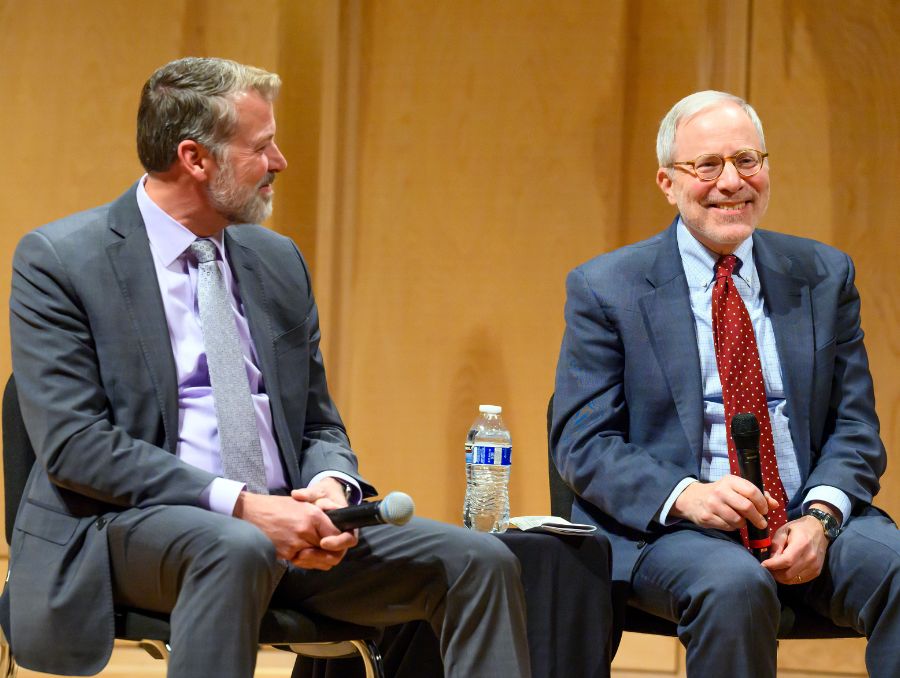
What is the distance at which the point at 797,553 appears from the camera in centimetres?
230

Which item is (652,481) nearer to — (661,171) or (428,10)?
(661,171)

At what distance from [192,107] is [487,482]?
1260mm

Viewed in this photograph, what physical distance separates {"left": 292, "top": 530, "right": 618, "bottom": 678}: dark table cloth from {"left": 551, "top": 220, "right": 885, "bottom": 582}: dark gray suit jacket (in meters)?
0.17

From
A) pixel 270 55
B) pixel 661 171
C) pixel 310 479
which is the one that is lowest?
pixel 310 479

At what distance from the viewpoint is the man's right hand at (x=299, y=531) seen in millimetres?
2064

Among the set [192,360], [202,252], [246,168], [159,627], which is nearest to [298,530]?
[159,627]

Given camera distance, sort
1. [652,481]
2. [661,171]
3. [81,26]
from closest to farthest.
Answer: [652,481]
[661,171]
[81,26]

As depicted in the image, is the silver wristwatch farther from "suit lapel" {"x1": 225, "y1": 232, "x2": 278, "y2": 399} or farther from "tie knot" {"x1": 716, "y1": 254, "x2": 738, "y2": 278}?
"suit lapel" {"x1": 225, "y1": 232, "x2": 278, "y2": 399}

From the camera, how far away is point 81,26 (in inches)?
141

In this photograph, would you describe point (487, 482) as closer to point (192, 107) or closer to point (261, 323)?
point (261, 323)

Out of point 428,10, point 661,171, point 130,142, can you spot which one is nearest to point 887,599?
point 661,171

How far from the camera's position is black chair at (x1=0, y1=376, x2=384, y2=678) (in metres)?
2.08

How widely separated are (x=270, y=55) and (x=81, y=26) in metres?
0.58

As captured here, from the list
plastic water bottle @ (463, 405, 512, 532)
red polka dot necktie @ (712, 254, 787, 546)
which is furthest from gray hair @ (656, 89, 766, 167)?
plastic water bottle @ (463, 405, 512, 532)
